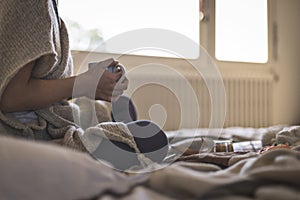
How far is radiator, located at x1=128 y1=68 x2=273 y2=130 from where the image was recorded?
2.63 meters

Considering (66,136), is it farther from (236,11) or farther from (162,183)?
(236,11)

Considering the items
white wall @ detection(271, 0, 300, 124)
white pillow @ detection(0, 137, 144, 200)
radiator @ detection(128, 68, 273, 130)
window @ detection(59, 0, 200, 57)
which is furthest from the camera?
white wall @ detection(271, 0, 300, 124)

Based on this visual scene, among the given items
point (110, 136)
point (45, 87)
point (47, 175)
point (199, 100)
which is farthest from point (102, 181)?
point (199, 100)

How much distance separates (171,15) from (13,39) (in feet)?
6.54

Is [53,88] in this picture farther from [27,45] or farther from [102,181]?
[102,181]

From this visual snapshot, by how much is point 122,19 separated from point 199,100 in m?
0.78

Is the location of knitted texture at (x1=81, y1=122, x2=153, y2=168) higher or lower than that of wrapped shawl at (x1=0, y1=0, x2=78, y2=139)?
lower

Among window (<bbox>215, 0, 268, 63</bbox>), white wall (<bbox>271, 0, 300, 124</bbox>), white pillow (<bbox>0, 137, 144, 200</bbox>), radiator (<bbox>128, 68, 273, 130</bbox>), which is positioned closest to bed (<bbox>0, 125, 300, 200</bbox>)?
white pillow (<bbox>0, 137, 144, 200</bbox>)

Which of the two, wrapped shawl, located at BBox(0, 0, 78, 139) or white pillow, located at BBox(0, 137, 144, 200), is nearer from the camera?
white pillow, located at BBox(0, 137, 144, 200)

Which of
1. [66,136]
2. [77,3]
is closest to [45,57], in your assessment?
[66,136]

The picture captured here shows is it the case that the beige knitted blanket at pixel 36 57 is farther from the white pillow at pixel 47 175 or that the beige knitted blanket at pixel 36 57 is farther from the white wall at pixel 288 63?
the white wall at pixel 288 63

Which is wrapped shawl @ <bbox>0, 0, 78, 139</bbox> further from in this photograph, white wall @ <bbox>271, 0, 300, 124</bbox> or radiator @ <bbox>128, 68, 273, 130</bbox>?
white wall @ <bbox>271, 0, 300, 124</bbox>

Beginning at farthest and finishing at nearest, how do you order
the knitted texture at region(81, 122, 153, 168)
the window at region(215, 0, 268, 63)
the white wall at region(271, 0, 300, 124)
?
the white wall at region(271, 0, 300, 124) → the window at region(215, 0, 268, 63) → the knitted texture at region(81, 122, 153, 168)

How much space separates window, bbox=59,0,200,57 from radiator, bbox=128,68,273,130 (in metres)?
0.22
